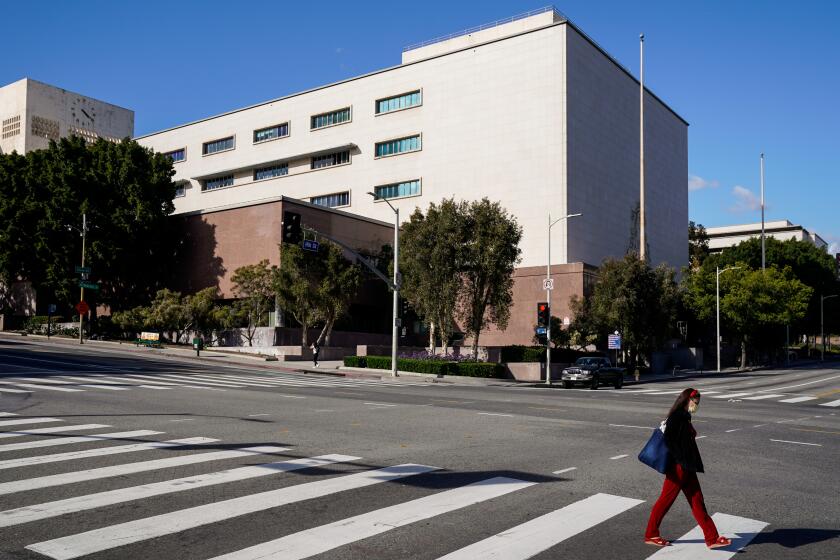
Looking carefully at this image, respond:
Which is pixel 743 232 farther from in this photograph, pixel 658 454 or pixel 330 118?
pixel 658 454

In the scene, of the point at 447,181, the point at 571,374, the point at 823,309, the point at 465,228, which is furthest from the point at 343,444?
the point at 823,309

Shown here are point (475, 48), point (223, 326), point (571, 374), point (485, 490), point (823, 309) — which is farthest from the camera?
point (823, 309)

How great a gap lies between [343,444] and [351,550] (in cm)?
621

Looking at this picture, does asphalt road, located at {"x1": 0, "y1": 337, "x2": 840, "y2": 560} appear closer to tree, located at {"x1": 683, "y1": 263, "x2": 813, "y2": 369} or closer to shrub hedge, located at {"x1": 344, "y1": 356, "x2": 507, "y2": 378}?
shrub hedge, located at {"x1": 344, "y1": 356, "x2": 507, "y2": 378}

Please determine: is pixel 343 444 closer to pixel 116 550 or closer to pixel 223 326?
pixel 116 550

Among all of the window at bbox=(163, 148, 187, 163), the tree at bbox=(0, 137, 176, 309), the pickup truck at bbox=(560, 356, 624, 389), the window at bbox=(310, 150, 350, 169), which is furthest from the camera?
the window at bbox=(163, 148, 187, 163)

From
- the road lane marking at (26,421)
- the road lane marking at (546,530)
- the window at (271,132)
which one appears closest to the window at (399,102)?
the window at (271,132)

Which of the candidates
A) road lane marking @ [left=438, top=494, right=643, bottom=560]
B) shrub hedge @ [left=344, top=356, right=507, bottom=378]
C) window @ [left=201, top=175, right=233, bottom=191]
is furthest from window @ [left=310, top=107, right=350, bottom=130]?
road lane marking @ [left=438, top=494, right=643, bottom=560]

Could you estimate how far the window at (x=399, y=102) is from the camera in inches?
2758

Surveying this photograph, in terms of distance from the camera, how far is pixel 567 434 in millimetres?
14914

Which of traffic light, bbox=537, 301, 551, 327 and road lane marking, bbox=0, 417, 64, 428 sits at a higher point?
traffic light, bbox=537, 301, 551, 327

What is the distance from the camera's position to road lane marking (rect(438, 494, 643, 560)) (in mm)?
6449

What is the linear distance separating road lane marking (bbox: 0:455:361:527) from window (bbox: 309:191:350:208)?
6384 centimetres

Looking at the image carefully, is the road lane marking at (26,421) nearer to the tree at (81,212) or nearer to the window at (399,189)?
the tree at (81,212)
